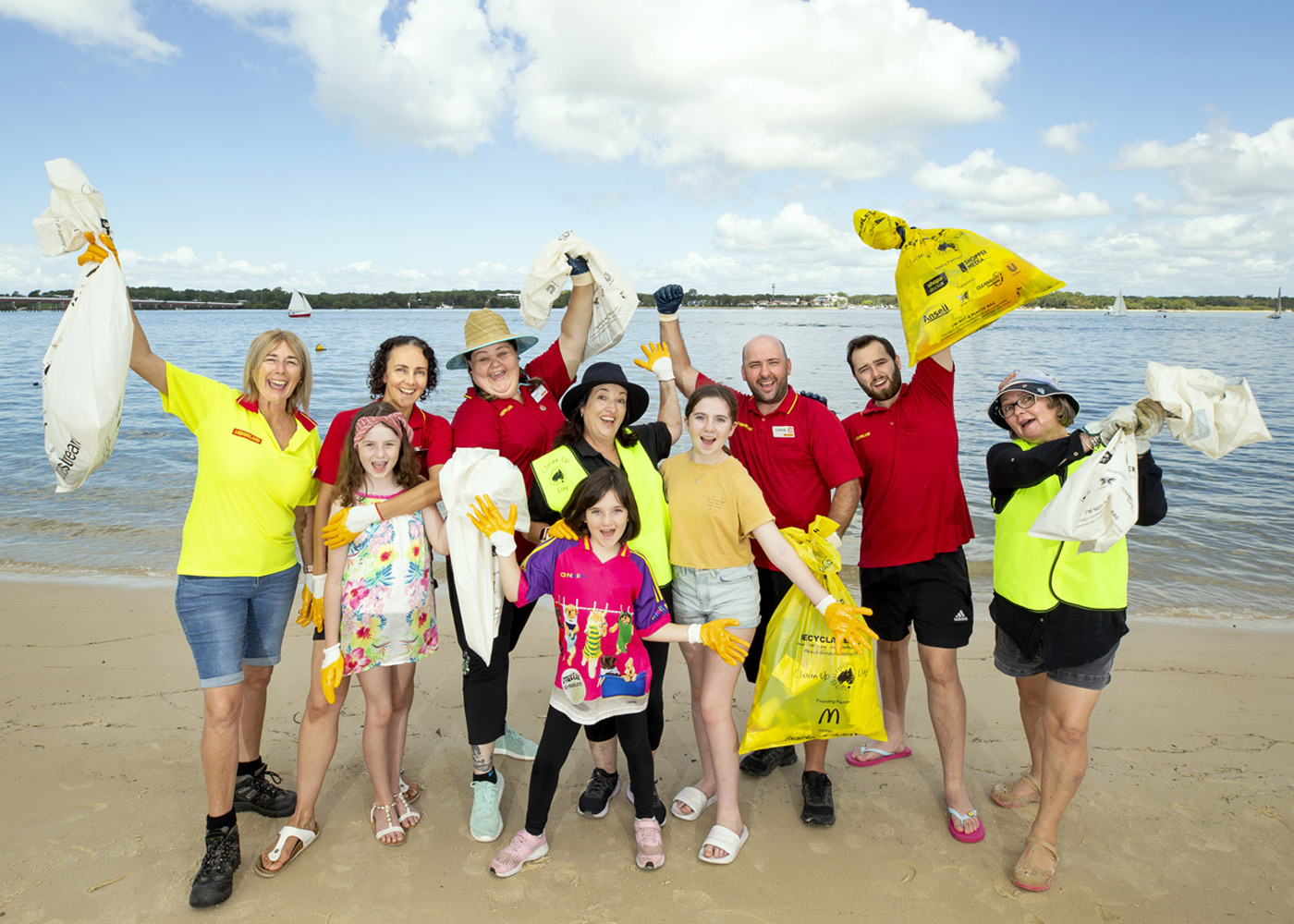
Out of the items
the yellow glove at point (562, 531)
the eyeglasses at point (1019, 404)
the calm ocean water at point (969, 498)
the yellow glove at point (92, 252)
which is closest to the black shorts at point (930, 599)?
the eyeglasses at point (1019, 404)

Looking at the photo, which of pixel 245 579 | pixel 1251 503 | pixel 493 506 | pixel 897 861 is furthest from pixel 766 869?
pixel 1251 503

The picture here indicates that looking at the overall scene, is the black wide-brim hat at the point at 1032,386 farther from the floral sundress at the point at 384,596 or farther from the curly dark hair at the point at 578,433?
the floral sundress at the point at 384,596

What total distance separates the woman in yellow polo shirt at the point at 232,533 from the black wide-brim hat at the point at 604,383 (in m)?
1.16

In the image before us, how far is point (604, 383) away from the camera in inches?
127

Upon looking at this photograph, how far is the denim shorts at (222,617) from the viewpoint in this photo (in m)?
2.95

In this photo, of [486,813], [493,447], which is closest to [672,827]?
[486,813]

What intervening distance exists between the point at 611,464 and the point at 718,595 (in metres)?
0.74

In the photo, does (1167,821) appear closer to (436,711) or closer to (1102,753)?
(1102,753)

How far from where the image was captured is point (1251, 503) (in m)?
9.74

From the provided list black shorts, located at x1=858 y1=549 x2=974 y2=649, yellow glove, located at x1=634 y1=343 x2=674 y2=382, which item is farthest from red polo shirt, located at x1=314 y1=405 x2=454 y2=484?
black shorts, located at x1=858 y1=549 x2=974 y2=649

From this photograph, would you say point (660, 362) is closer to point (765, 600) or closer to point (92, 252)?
point (765, 600)

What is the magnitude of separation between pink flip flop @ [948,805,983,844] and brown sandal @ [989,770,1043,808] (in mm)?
258

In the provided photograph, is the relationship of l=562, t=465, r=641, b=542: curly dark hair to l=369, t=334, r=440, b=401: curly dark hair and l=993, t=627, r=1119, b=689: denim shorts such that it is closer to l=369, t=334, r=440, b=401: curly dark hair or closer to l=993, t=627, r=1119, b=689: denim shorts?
l=369, t=334, r=440, b=401: curly dark hair

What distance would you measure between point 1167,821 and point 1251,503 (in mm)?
8604
